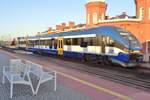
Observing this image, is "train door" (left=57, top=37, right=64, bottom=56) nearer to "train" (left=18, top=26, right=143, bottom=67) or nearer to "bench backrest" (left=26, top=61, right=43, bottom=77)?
"train" (left=18, top=26, right=143, bottom=67)

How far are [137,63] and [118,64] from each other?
1409 mm

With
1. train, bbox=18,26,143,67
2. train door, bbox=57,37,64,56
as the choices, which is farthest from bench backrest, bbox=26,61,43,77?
train door, bbox=57,37,64,56

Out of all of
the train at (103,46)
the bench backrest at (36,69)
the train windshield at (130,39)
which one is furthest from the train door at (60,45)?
the bench backrest at (36,69)

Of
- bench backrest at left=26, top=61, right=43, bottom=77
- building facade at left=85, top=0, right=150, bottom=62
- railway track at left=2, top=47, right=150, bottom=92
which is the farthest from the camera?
building facade at left=85, top=0, right=150, bottom=62

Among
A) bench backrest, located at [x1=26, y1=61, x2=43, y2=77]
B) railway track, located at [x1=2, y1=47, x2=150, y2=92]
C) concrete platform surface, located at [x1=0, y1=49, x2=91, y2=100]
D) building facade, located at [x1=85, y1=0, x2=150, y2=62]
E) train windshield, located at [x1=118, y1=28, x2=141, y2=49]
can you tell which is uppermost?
building facade, located at [x1=85, y1=0, x2=150, y2=62]

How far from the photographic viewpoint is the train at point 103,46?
2311 centimetres

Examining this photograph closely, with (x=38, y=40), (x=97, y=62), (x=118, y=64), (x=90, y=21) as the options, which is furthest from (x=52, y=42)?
(x=90, y=21)

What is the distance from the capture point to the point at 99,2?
64.9 metres

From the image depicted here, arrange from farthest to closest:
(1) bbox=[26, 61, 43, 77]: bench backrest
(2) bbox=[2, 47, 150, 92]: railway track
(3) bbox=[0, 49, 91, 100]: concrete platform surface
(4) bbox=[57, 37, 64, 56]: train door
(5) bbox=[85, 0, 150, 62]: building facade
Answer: (5) bbox=[85, 0, 150, 62]: building facade → (4) bbox=[57, 37, 64, 56]: train door → (2) bbox=[2, 47, 150, 92]: railway track → (1) bbox=[26, 61, 43, 77]: bench backrest → (3) bbox=[0, 49, 91, 100]: concrete platform surface

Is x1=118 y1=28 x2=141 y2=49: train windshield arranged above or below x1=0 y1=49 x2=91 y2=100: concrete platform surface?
above

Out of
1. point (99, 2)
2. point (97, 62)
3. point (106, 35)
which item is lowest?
point (97, 62)

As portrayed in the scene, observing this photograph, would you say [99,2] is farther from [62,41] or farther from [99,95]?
[99,95]

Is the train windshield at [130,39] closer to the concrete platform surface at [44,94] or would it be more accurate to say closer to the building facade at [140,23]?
the concrete platform surface at [44,94]

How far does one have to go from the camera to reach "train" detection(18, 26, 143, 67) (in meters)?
23.1
